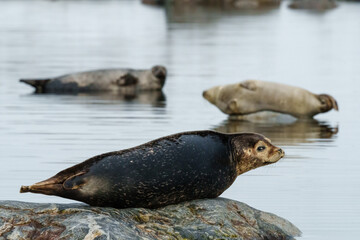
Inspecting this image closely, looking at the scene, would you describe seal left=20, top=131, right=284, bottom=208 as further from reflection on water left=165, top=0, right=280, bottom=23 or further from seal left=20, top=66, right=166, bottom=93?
reflection on water left=165, top=0, right=280, bottom=23

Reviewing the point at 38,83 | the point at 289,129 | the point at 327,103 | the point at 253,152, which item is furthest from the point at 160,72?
the point at 253,152

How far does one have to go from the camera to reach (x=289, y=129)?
14.1 metres

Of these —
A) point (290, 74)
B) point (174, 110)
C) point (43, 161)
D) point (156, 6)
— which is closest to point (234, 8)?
point (156, 6)

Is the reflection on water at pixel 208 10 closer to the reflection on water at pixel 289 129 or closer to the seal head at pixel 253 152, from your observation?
the reflection on water at pixel 289 129

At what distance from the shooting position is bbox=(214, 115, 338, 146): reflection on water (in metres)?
13.2

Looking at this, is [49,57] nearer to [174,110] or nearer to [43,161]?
[174,110]

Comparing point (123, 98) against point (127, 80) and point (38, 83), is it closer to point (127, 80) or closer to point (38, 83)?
point (127, 80)

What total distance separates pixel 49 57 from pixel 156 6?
41.7 meters

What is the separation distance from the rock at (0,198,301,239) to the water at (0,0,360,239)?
0.44m

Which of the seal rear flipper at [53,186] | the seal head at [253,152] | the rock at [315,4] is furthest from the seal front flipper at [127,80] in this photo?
the rock at [315,4]

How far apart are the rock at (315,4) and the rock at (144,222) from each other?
53818mm

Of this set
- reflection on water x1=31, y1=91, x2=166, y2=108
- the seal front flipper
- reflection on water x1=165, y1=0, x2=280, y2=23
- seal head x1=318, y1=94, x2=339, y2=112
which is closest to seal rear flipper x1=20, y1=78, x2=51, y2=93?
reflection on water x1=31, y1=91, x2=166, y2=108

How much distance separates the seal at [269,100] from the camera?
15031 millimetres

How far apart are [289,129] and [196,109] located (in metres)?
2.47
